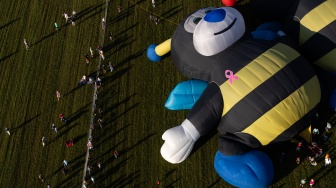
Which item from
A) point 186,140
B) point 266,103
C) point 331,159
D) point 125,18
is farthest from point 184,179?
point 125,18

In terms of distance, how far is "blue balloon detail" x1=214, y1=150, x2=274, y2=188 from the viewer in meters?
20.4

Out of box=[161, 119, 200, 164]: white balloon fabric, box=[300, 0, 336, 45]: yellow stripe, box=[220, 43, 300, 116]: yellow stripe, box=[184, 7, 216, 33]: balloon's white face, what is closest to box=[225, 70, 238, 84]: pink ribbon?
box=[220, 43, 300, 116]: yellow stripe

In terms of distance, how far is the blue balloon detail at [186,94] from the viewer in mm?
23828

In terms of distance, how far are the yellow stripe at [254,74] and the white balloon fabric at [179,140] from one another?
208 centimetres

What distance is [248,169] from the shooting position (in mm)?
20406

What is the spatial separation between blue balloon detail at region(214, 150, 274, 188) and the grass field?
4.42 ft

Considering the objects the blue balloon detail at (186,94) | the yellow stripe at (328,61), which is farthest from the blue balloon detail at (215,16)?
the yellow stripe at (328,61)

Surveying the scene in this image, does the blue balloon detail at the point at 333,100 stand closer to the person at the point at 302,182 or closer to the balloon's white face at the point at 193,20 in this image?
the person at the point at 302,182

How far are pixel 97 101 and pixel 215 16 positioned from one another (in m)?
9.77

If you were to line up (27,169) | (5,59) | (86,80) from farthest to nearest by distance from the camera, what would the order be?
(5,59), (86,80), (27,169)

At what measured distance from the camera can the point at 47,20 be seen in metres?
31.1

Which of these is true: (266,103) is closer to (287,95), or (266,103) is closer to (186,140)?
(287,95)

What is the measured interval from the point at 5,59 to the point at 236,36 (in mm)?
17422

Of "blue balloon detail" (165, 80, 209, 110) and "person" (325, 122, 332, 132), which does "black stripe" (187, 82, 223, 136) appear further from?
"person" (325, 122, 332, 132)
